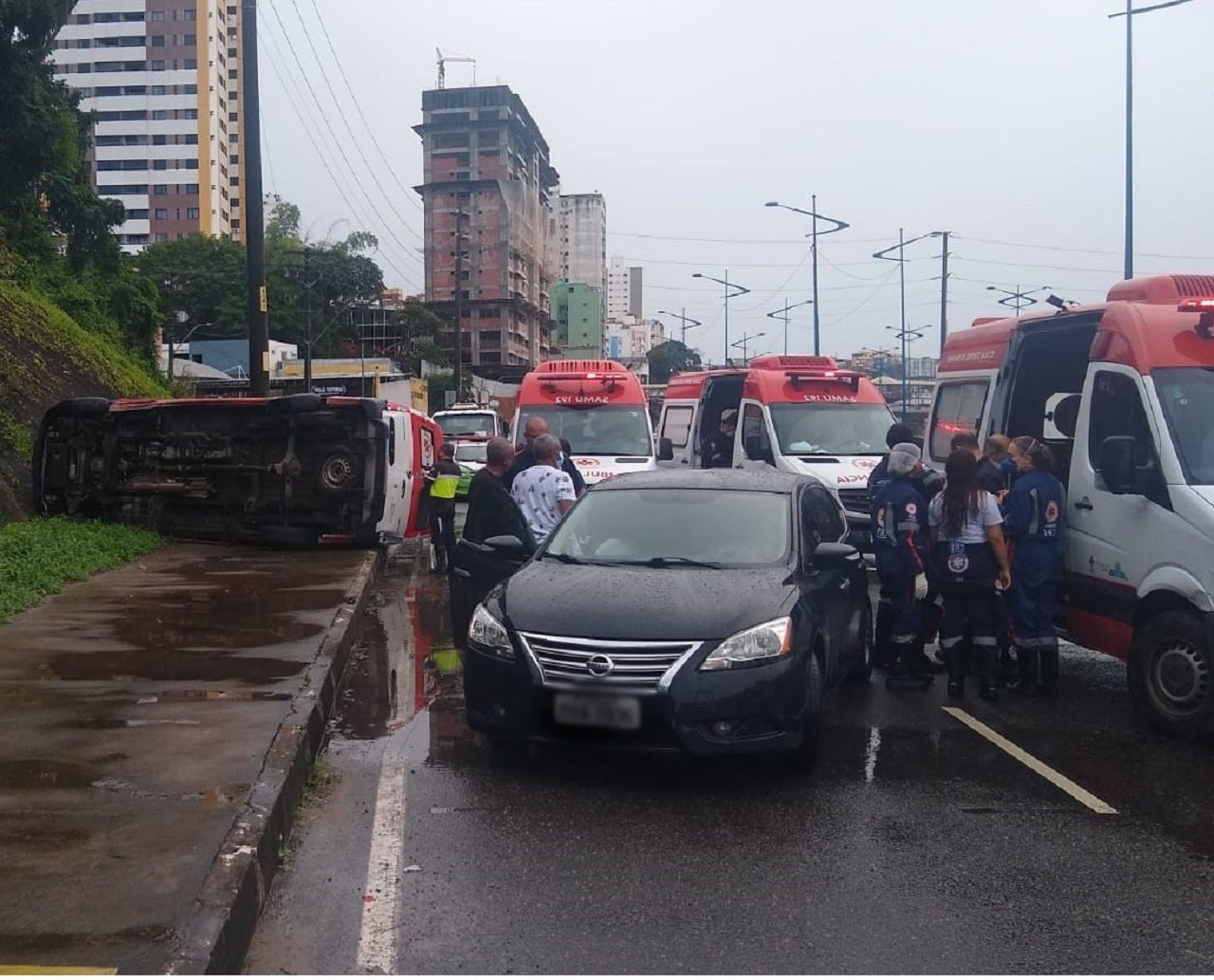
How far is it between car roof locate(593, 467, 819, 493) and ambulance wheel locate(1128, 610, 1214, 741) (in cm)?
237

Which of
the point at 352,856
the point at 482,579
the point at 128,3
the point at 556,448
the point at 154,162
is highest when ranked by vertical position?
the point at 128,3

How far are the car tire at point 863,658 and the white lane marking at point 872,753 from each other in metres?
1.07

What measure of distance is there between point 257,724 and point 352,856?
1.72 meters

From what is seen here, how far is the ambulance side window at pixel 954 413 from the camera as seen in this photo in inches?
430

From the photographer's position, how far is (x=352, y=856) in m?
5.32

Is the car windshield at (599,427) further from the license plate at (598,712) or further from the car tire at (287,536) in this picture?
the license plate at (598,712)

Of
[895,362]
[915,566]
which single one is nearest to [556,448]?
[915,566]

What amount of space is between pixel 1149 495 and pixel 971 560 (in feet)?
3.94

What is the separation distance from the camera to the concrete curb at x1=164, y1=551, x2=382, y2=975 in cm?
402

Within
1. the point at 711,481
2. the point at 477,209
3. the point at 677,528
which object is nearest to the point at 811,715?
the point at 677,528

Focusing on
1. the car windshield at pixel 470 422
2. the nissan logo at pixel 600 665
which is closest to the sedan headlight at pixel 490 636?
the nissan logo at pixel 600 665

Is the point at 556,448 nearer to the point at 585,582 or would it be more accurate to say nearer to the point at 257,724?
the point at 585,582

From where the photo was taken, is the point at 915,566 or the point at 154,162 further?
the point at 154,162

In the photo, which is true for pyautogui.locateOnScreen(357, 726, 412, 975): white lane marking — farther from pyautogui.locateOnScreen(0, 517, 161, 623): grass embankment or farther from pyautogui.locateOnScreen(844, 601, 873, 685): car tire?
pyautogui.locateOnScreen(0, 517, 161, 623): grass embankment
